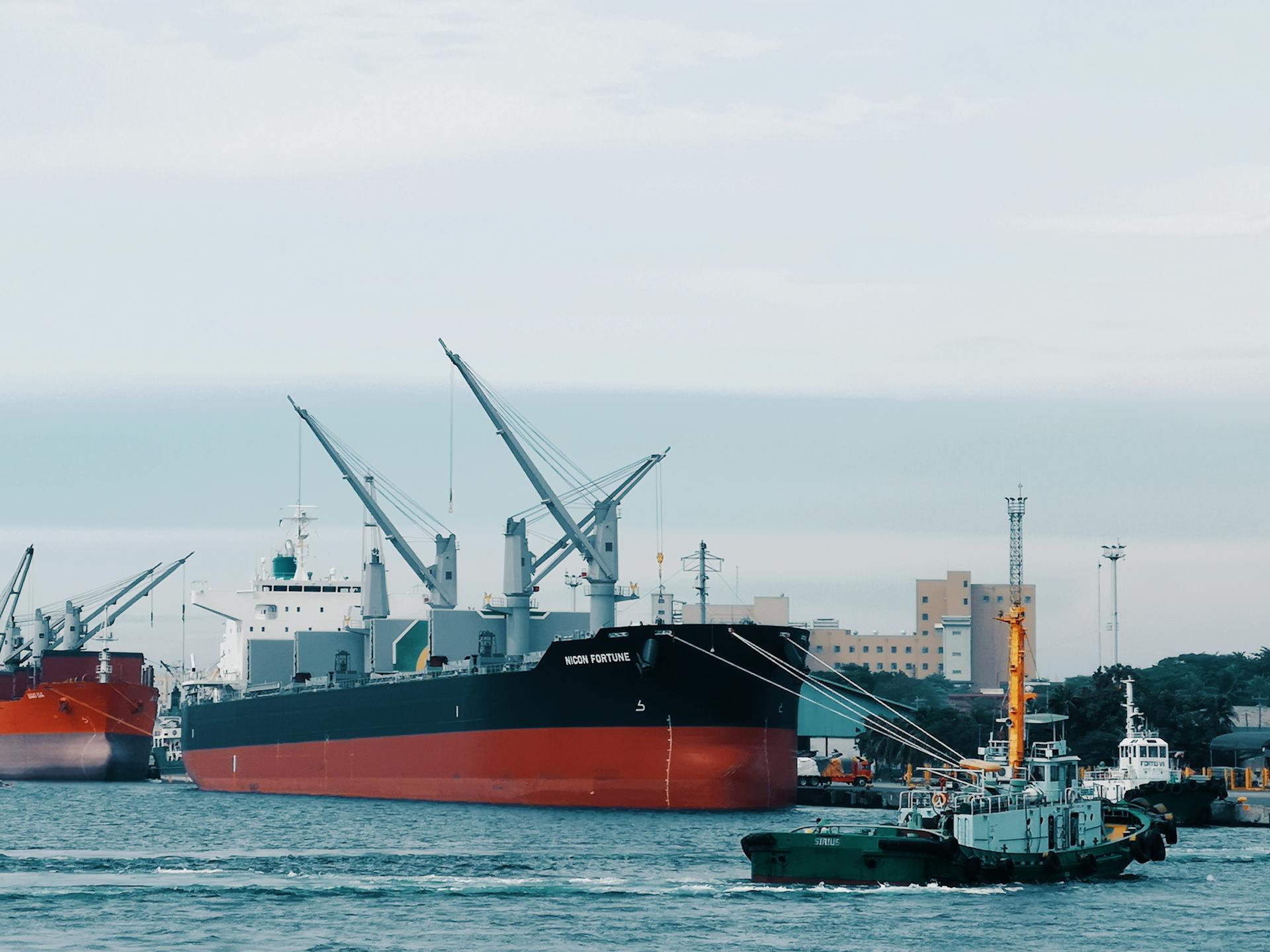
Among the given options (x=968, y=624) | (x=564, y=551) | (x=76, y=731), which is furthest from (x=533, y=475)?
(x=968, y=624)

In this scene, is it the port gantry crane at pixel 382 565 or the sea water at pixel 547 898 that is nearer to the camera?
the sea water at pixel 547 898

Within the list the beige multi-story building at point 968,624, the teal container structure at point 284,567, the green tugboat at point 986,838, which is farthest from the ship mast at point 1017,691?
the beige multi-story building at point 968,624

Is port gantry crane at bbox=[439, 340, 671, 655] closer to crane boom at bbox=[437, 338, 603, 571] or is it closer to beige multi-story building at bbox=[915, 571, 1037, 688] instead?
crane boom at bbox=[437, 338, 603, 571]

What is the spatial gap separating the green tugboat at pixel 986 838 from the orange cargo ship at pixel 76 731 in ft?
201

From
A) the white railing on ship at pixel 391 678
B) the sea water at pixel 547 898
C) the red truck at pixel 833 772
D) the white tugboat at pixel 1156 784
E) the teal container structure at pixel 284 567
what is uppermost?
the teal container structure at pixel 284 567

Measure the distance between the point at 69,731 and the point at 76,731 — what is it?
0.30 meters

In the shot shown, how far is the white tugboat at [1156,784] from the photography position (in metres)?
49.5

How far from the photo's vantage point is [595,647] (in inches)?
2090

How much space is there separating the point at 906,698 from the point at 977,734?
59696 mm

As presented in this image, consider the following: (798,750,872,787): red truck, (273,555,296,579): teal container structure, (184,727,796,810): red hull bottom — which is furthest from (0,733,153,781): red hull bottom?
(798,750,872,787): red truck

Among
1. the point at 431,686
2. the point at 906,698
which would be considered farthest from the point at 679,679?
the point at 906,698

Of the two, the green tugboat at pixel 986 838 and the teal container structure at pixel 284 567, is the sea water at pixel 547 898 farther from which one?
the teal container structure at pixel 284 567

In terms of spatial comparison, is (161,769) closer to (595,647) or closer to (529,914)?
(595,647)

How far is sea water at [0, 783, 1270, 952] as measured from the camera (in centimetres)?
2855
